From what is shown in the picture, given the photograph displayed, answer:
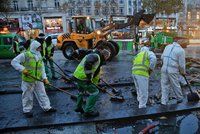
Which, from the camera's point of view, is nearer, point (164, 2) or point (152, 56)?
point (152, 56)

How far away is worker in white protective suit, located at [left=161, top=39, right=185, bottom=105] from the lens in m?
7.42

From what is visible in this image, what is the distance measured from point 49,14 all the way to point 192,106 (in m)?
43.8

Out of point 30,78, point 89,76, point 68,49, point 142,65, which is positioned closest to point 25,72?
point 30,78

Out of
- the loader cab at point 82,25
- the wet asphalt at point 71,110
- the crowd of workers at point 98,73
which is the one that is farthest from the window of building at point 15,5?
the crowd of workers at point 98,73

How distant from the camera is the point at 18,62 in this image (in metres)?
7.22

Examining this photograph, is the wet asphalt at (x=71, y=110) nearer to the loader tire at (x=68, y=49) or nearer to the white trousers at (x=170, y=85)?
the white trousers at (x=170, y=85)

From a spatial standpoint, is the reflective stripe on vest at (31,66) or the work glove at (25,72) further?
the reflective stripe on vest at (31,66)

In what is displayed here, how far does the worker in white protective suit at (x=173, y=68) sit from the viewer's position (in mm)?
7418

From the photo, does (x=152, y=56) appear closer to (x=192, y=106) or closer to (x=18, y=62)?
(x=192, y=106)

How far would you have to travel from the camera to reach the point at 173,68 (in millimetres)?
7496

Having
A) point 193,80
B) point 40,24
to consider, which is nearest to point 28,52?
point 193,80

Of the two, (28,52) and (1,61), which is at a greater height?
(28,52)

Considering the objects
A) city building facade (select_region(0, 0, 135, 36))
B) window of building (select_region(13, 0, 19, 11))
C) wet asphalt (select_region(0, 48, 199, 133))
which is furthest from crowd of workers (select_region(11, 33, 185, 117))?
window of building (select_region(13, 0, 19, 11))

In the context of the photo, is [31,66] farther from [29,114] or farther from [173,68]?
[173,68]
